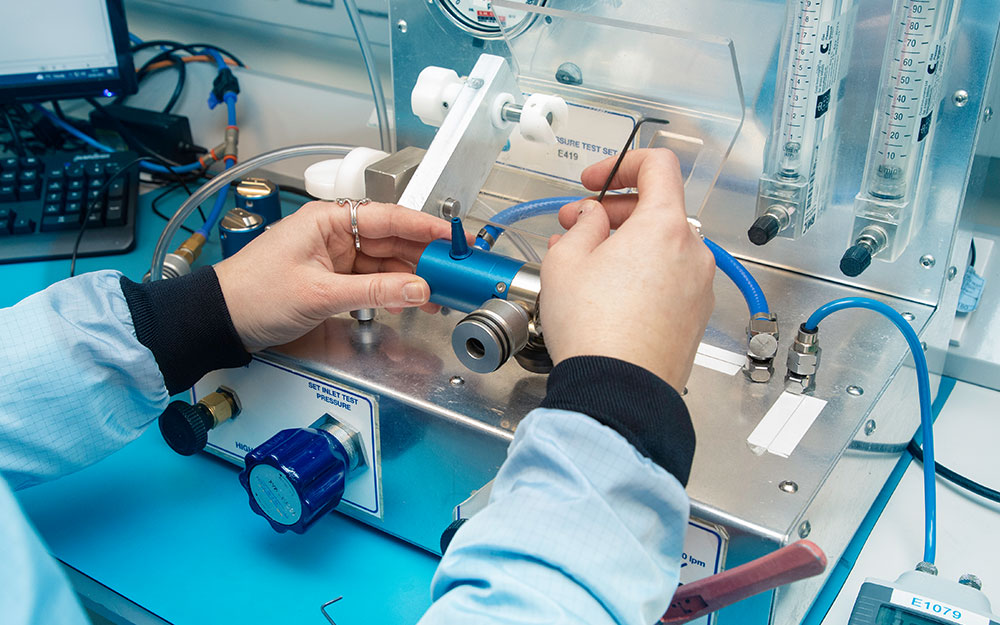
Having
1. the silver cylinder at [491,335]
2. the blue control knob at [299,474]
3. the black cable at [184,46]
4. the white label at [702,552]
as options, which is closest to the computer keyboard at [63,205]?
the black cable at [184,46]

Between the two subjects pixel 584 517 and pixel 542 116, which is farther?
pixel 542 116

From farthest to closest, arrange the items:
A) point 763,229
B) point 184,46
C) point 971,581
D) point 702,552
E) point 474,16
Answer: point 184,46, point 474,16, point 763,229, point 971,581, point 702,552

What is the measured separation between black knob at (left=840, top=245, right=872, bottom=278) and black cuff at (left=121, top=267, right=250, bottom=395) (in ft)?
2.00

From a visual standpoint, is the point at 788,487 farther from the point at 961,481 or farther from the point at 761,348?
the point at 961,481

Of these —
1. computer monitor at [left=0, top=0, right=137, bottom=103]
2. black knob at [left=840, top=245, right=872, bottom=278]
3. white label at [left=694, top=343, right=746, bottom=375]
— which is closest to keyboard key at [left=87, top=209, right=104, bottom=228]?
computer monitor at [left=0, top=0, right=137, bottom=103]

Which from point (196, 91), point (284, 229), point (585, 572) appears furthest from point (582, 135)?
point (196, 91)

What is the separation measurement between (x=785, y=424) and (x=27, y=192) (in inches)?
49.2


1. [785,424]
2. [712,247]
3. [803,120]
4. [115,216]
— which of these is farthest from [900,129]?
[115,216]

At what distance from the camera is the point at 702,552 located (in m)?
0.65

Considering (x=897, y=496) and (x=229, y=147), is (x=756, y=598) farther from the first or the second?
(x=229, y=147)

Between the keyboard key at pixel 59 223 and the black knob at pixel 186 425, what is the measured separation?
0.62m

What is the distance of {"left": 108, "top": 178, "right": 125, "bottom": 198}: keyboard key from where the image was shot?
139 cm

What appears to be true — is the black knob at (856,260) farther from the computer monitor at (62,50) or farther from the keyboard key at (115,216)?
the computer monitor at (62,50)

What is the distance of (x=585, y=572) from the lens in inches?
20.2
